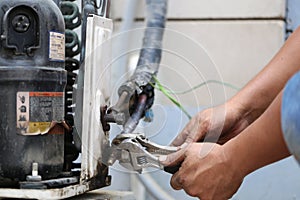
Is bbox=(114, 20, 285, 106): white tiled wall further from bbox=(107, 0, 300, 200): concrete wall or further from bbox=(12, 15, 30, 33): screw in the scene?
bbox=(12, 15, 30, 33): screw

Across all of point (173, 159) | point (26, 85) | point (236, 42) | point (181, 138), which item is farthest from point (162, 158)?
point (236, 42)

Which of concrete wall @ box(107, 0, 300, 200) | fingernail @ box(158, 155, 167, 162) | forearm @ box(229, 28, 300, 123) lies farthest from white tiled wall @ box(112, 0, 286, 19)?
fingernail @ box(158, 155, 167, 162)

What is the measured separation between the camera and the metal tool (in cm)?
154

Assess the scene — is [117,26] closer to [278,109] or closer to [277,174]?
[277,174]

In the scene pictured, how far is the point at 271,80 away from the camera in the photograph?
1696 mm

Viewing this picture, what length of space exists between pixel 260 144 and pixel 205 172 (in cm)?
25

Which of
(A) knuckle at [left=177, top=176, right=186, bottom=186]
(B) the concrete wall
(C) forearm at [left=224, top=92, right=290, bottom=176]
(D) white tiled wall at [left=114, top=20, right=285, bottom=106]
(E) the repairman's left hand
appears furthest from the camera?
(D) white tiled wall at [left=114, top=20, right=285, bottom=106]

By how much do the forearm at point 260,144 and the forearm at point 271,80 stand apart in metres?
0.36

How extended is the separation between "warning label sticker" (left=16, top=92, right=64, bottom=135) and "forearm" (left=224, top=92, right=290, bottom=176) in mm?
400

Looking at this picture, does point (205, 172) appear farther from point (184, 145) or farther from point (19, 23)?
point (19, 23)

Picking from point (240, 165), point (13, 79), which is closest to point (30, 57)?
point (13, 79)

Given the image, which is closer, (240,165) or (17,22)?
(240,165)

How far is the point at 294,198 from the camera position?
241 centimetres

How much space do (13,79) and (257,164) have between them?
0.55 metres
